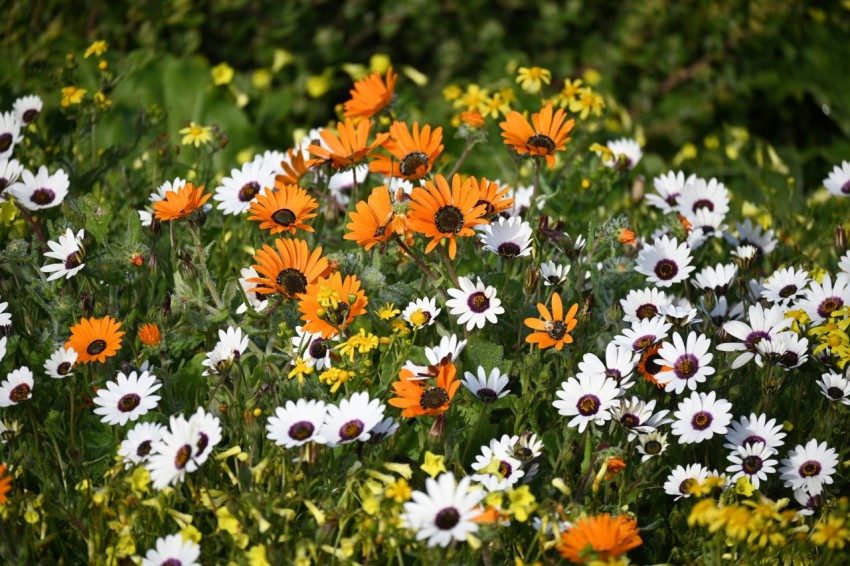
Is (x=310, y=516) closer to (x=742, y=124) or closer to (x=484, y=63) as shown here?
(x=484, y=63)

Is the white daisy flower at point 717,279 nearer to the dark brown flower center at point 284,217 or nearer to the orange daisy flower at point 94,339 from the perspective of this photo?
the dark brown flower center at point 284,217

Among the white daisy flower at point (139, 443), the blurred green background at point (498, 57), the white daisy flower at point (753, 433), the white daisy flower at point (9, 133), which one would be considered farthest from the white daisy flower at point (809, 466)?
the white daisy flower at point (9, 133)

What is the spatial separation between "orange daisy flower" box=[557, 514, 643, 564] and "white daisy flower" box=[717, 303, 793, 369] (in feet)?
2.12

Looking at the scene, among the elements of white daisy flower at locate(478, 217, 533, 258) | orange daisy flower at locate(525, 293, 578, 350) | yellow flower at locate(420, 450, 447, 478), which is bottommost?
yellow flower at locate(420, 450, 447, 478)

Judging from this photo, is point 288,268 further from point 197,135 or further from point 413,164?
point 197,135

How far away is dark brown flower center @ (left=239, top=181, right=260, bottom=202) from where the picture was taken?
107 inches

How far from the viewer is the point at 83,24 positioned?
459cm

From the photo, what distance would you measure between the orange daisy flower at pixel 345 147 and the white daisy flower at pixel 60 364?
0.78 m

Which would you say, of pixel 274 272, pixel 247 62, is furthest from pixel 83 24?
pixel 274 272

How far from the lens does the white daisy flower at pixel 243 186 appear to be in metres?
2.70

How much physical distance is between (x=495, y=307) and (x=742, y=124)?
3.56m

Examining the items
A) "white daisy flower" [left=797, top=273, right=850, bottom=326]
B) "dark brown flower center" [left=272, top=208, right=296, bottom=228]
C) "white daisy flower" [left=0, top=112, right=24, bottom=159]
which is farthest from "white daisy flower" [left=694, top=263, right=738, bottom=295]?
"white daisy flower" [left=0, top=112, right=24, bottom=159]

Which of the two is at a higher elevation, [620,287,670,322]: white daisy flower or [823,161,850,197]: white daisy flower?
[823,161,850,197]: white daisy flower

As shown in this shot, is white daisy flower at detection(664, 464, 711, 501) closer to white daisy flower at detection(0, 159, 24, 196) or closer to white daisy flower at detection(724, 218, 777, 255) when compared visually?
white daisy flower at detection(724, 218, 777, 255)
